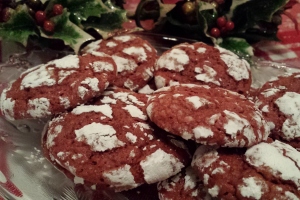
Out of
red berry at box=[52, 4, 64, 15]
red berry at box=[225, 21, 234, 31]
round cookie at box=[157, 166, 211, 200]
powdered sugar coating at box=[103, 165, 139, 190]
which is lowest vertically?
round cookie at box=[157, 166, 211, 200]

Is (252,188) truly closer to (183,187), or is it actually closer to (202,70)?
(183,187)

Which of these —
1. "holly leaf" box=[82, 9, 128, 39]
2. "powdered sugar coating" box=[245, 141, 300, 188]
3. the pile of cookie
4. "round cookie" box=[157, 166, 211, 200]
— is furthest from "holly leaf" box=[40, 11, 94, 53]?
"powdered sugar coating" box=[245, 141, 300, 188]

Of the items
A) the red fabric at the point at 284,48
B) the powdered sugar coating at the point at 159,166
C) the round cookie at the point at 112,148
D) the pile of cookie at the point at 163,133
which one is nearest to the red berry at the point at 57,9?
the pile of cookie at the point at 163,133

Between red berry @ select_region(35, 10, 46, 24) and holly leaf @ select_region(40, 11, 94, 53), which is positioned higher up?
red berry @ select_region(35, 10, 46, 24)

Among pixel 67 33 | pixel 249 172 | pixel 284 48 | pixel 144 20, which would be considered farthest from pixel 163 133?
pixel 284 48

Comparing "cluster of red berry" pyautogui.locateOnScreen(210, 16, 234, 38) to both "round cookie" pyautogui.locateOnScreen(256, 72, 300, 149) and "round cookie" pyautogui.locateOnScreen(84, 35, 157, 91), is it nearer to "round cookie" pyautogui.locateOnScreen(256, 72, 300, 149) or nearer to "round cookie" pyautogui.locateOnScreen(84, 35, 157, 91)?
"round cookie" pyautogui.locateOnScreen(84, 35, 157, 91)

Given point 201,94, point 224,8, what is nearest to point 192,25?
point 224,8

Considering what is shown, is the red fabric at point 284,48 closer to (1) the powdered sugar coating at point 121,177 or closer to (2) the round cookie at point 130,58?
(2) the round cookie at point 130,58
